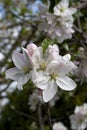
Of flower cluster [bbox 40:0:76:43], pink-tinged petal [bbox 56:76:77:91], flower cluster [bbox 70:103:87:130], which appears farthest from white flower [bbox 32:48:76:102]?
flower cluster [bbox 70:103:87:130]

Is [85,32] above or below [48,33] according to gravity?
below

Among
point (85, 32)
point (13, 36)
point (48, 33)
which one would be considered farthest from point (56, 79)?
point (13, 36)

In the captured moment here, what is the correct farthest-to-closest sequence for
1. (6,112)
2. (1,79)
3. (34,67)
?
(6,112) → (1,79) → (34,67)

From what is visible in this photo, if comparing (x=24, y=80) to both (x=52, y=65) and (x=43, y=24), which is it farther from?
(x=43, y=24)

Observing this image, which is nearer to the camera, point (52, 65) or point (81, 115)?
point (52, 65)

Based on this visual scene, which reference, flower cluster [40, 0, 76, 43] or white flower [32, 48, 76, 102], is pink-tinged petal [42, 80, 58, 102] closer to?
white flower [32, 48, 76, 102]

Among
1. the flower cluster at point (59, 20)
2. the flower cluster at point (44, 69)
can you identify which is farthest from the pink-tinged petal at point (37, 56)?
the flower cluster at point (59, 20)
